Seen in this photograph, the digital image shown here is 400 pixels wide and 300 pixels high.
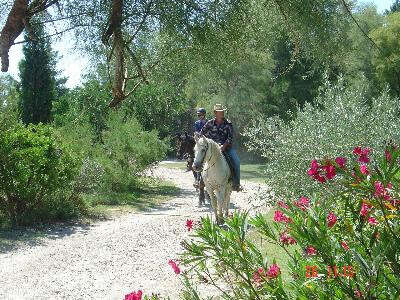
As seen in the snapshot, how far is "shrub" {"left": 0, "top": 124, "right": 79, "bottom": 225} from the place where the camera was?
10.5 m

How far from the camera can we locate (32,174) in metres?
10.8

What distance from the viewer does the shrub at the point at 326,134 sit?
7484 millimetres

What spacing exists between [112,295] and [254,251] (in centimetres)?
429

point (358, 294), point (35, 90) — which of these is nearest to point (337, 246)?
point (358, 294)

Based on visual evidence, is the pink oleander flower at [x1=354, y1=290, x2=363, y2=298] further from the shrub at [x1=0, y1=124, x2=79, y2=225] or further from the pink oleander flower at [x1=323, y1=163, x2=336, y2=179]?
the shrub at [x1=0, y1=124, x2=79, y2=225]

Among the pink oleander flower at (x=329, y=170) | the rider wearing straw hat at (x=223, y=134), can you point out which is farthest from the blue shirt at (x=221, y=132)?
the pink oleander flower at (x=329, y=170)

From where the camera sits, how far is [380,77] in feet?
105

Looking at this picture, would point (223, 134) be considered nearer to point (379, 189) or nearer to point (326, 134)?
point (326, 134)

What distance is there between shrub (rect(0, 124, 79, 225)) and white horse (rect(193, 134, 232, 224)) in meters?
3.43

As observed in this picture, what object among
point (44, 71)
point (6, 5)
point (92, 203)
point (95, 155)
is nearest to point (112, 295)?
point (6, 5)

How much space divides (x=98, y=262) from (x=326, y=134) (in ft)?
12.7

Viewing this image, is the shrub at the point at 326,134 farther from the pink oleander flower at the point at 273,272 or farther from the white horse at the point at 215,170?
the pink oleander flower at the point at 273,272

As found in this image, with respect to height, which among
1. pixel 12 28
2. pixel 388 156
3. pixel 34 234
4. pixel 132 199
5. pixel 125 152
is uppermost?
pixel 12 28

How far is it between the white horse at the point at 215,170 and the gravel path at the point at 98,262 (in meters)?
0.94
